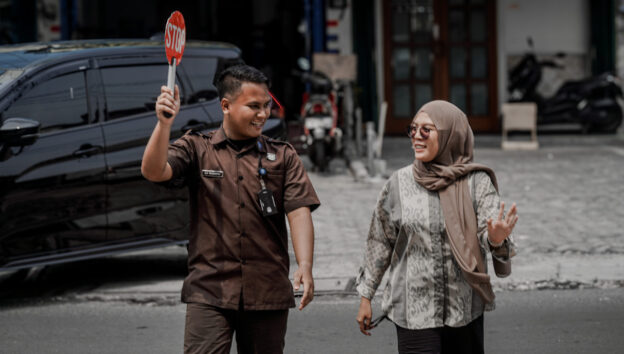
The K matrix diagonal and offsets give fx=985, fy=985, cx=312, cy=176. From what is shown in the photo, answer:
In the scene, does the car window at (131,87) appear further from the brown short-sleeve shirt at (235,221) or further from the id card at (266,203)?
the id card at (266,203)

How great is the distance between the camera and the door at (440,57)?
18594 millimetres

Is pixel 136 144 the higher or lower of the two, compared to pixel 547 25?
lower

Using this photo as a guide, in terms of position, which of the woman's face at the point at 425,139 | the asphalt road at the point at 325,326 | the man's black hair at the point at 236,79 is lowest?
the asphalt road at the point at 325,326

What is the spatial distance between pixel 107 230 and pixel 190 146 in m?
3.57

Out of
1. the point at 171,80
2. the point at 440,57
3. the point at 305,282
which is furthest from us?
the point at 440,57

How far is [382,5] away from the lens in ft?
60.8

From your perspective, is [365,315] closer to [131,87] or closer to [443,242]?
[443,242]

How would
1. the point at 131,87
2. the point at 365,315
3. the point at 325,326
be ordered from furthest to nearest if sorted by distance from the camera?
the point at 131,87
the point at 325,326
the point at 365,315

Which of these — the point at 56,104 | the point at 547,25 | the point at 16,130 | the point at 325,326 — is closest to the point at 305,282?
the point at 325,326

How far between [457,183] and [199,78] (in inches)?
173

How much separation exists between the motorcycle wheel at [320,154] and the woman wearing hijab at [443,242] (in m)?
9.50

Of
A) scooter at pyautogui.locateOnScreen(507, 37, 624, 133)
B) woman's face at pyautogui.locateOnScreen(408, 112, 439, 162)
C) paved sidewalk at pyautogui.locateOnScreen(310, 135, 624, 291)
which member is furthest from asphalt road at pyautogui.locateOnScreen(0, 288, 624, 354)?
scooter at pyautogui.locateOnScreen(507, 37, 624, 133)

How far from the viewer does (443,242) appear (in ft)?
13.3

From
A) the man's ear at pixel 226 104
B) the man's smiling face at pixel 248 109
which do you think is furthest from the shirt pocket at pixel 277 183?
the man's ear at pixel 226 104
